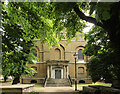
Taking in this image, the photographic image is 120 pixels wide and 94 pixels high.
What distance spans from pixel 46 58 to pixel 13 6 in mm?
22444

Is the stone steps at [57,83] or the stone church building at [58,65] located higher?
the stone church building at [58,65]

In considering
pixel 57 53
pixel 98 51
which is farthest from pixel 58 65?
pixel 98 51

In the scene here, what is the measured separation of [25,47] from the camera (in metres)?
7.66

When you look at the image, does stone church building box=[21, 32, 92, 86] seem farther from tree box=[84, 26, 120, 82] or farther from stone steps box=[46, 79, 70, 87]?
tree box=[84, 26, 120, 82]

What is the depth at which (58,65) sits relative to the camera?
90.1ft

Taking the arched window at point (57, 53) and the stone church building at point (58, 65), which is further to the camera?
the arched window at point (57, 53)

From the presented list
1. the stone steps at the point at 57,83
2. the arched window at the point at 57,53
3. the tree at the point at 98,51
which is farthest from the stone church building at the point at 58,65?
the tree at the point at 98,51

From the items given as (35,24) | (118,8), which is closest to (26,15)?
(35,24)

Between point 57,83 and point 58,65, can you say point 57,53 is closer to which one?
point 58,65

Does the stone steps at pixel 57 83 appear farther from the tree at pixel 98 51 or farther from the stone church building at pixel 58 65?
the tree at pixel 98 51

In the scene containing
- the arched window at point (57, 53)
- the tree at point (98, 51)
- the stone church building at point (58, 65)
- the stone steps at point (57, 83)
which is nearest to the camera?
the tree at point (98, 51)

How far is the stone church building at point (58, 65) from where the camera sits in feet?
90.3

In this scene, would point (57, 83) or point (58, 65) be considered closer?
point (57, 83)

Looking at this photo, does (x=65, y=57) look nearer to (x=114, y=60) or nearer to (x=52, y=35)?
(x=52, y=35)
